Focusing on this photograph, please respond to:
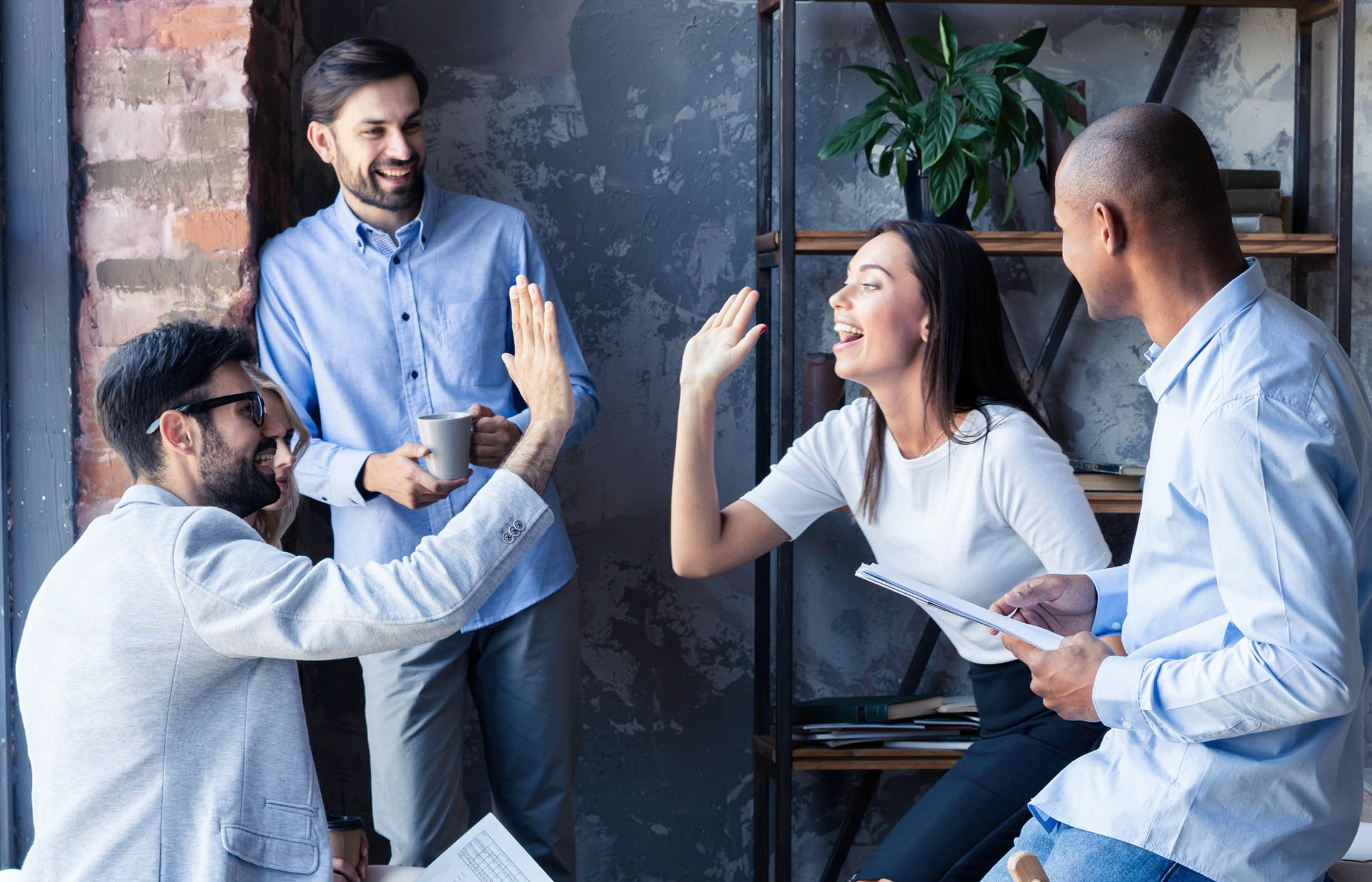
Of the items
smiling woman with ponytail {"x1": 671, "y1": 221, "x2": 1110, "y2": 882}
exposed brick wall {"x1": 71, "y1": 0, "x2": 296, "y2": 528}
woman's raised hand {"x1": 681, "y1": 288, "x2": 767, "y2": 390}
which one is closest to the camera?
smiling woman with ponytail {"x1": 671, "y1": 221, "x2": 1110, "y2": 882}

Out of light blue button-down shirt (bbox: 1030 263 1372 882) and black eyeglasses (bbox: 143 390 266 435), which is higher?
black eyeglasses (bbox: 143 390 266 435)

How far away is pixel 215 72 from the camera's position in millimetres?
2119

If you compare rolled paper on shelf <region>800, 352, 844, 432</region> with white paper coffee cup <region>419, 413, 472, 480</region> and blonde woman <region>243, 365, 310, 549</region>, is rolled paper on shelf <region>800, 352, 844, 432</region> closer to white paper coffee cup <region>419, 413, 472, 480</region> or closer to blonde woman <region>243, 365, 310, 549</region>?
white paper coffee cup <region>419, 413, 472, 480</region>

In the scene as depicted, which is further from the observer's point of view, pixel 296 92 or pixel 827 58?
pixel 827 58

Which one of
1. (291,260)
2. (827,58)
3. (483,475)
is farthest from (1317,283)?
(291,260)

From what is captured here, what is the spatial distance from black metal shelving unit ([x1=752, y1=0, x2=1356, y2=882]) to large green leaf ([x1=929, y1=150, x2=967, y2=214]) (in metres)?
0.10

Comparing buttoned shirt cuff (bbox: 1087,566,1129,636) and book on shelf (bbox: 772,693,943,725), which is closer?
buttoned shirt cuff (bbox: 1087,566,1129,636)

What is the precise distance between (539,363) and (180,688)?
644 mm

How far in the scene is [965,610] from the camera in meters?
1.34

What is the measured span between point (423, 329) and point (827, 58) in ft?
4.07

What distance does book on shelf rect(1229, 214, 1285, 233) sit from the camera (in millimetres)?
2510

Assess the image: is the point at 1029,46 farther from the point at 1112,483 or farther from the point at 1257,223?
the point at 1112,483

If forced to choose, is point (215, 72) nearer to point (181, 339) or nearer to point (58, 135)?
point (58, 135)

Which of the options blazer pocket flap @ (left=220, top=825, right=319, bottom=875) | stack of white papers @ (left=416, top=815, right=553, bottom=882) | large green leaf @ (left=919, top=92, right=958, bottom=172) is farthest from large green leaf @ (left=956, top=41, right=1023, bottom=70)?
blazer pocket flap @ (left=220, top=825, right=319, bottom=875)
